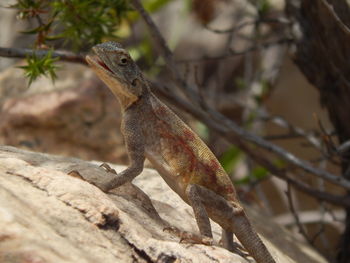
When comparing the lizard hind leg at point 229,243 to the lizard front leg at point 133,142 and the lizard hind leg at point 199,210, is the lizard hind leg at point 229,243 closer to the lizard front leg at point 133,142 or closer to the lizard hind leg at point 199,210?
the lizard hind leg at point 199,210

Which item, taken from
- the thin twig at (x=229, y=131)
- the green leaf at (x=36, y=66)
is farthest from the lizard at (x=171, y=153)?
the thin twig at (x=229, y=131)

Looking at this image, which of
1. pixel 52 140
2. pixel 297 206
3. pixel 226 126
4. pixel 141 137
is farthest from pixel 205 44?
pixel 141 137

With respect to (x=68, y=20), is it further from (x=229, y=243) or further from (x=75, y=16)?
(x=229, y=243)

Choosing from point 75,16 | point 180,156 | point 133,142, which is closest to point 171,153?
point 180,156

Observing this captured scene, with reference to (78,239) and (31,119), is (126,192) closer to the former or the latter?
(78,239)

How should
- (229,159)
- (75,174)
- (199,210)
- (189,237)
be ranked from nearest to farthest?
(189,237) < (75,174) < (199,210) < (229,159)

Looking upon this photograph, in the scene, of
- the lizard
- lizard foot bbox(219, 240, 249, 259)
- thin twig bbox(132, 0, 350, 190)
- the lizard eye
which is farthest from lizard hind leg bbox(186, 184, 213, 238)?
thin twig bbox(132, 0, 350, 190)
